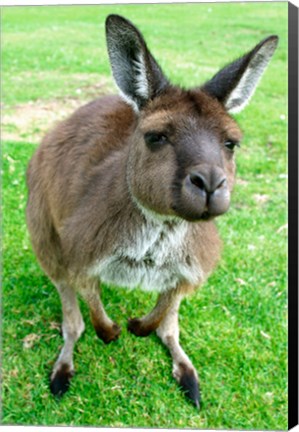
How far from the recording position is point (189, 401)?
3.05 m

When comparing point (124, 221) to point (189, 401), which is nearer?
point (124, 221)

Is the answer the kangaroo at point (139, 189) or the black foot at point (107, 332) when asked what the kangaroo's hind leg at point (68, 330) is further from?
the black foot at point (107, 332)

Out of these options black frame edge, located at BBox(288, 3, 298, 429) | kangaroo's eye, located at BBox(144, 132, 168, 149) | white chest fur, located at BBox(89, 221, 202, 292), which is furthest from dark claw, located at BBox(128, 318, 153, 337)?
kangaroo's eye, located at BBox(144, 132, 168, 149)

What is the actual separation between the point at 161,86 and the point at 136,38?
25cm

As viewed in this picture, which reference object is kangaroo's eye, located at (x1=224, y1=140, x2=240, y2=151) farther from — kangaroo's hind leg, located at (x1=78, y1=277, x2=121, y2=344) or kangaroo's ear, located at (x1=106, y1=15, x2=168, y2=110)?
kangaroo's hind leg, located at (x1=78, y1=277, x2=121, y2=344)

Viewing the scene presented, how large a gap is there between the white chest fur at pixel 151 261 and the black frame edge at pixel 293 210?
616 mm

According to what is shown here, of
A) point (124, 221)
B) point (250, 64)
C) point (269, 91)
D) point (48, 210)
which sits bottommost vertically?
point (269, 91)

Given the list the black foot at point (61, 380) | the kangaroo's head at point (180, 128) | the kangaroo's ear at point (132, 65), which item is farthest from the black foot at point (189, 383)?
the kangaroo's ear at point (132, 65)

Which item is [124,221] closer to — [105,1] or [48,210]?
[48,210]

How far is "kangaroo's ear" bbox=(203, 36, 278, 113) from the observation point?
2.25 metres

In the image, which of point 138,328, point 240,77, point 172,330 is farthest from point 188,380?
point 240,77

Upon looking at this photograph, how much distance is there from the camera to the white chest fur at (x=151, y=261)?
2535 mm

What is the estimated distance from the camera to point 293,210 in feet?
9.67

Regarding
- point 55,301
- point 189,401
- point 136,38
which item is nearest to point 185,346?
point 189,401
